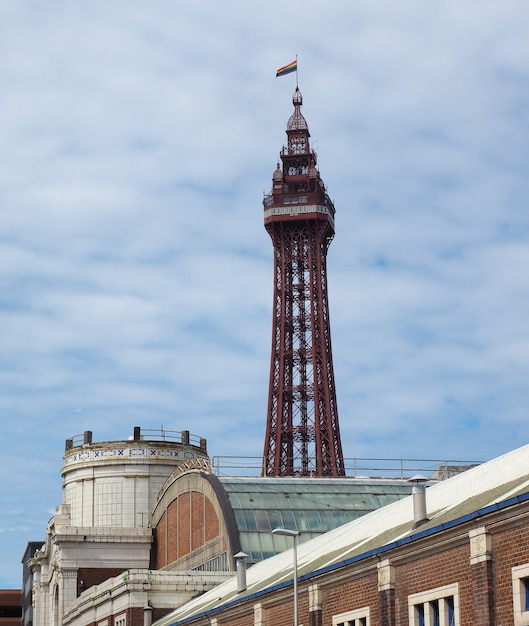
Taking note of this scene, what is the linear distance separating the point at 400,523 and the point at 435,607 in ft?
26.8

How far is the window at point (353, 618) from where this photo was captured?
139ft

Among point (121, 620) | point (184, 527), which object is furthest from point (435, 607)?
point (184, 527)

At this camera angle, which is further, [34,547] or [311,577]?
[34,547]

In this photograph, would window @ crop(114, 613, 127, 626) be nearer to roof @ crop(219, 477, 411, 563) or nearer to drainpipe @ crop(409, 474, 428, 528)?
roof @ crop(219, 477, 411, 563)

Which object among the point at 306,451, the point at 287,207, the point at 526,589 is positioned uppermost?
the point at 287,207

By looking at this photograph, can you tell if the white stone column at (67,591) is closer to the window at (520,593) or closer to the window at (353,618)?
the window at (353,618)

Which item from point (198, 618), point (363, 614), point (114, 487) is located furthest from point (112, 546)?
point (363, 614)

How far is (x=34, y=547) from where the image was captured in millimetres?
154000

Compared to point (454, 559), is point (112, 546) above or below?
above

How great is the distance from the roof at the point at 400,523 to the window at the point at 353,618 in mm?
1587

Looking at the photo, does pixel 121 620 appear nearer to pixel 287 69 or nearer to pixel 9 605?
pixel 287 69

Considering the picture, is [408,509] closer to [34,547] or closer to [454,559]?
[454,559]

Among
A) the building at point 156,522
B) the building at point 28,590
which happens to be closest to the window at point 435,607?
the building at point 156,522

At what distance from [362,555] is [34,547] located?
117189 mm
